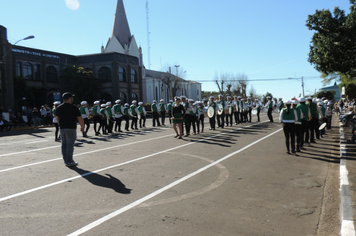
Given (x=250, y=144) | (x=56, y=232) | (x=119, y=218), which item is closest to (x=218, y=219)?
(x=119, y=218)

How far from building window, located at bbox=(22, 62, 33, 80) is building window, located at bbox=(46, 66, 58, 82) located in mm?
2981

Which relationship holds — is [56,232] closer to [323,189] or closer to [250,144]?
[323,189]

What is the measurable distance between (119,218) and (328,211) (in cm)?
308

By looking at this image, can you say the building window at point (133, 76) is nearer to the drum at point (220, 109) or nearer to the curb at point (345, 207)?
the drum at point (220, 109)

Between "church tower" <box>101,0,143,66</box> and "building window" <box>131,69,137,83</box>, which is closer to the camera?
"building window" <box>131,69,137,83</box>

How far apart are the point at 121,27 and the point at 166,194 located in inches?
2582

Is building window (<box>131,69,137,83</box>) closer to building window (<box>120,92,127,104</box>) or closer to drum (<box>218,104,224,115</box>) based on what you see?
building window (<box>120,92,127,104</box>)

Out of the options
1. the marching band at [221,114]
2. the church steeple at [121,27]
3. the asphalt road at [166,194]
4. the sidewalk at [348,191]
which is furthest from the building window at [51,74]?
the sidewalk at [348,191]

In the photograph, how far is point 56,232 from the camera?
4023mm

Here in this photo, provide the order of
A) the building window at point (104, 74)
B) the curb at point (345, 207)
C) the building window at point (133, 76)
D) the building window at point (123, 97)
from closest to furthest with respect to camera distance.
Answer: the curb at point (345, 207), the building window at point (104, 74), the building window at point (123, 97), the building window at point (133, 76)

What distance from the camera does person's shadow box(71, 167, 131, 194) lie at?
5.95 m

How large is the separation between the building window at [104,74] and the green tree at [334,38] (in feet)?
134

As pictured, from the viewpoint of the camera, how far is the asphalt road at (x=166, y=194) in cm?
→ 423

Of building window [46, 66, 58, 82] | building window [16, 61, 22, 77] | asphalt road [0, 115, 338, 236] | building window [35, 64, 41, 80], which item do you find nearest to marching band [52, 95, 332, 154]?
asphalt road [0, 115, 338, 236]
